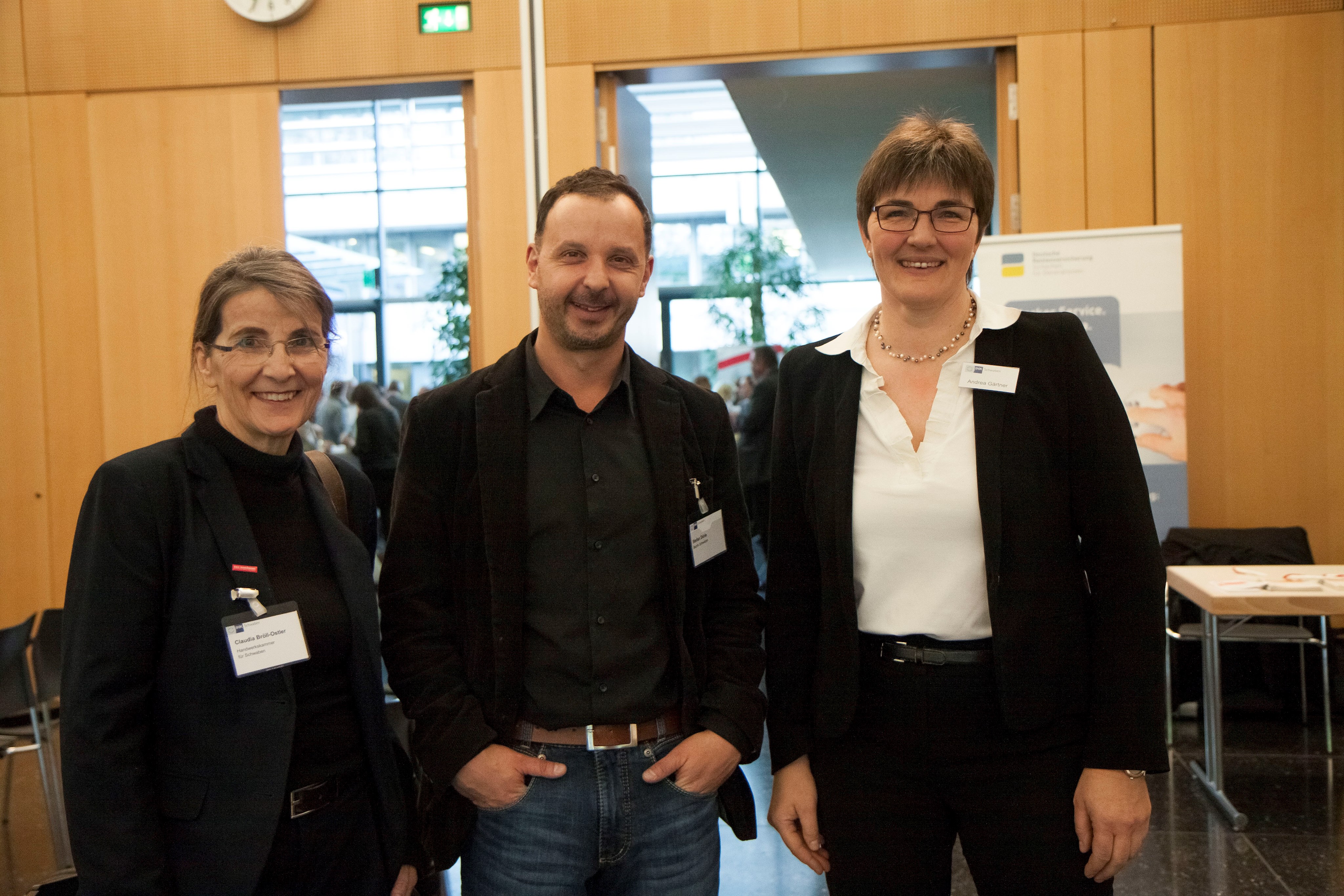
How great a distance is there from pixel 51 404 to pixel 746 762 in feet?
16.9

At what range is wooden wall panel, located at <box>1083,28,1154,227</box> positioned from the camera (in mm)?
4805

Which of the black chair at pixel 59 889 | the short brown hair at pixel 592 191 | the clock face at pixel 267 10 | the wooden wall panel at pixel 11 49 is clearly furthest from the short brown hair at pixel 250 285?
the wooden wall panel at pixel 11 49

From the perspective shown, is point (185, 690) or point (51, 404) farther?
point (51, 404)

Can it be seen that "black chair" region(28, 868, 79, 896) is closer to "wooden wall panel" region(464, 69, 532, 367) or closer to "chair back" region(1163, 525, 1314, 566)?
"wooden wall panel" region(464, 69, 532, 367)

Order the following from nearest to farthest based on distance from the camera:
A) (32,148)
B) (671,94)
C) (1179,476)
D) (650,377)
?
(650,377) < (1179,476) < (32,148) < (671,94)

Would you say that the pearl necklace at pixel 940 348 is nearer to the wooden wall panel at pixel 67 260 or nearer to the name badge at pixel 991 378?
the name badge at pixel 991 378

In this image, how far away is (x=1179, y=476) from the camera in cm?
462

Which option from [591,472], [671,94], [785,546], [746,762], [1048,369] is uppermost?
[671,94]

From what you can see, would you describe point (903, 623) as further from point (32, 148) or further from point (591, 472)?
point (32, 148)

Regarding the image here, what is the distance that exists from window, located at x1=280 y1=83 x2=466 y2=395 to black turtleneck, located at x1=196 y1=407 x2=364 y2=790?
9.00 meters

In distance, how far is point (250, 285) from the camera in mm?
1597

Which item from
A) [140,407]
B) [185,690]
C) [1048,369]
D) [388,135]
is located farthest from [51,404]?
[388,135]

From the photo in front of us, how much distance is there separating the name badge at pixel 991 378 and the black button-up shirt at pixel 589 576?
56 cm

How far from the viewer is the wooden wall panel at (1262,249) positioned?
15.5 feet
